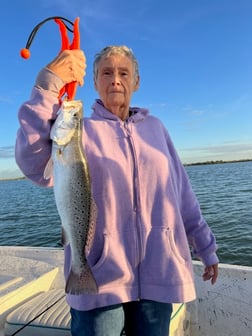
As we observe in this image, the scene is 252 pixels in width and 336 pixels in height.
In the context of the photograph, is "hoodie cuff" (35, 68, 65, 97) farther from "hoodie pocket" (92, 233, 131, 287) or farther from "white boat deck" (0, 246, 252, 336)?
"white boat deck" (0, 246, 252, 336)

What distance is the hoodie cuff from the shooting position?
2.07m

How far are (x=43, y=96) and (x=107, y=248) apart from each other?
1025mm

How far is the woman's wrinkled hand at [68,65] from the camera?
2.07 meters

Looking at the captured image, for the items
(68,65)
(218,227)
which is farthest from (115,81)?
(218,227)

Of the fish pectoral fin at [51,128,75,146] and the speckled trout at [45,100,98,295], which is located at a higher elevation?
the fish pectoral fin at [51,128,75,146]

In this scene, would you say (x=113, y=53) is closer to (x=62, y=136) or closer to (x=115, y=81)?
(x=115, y=81)

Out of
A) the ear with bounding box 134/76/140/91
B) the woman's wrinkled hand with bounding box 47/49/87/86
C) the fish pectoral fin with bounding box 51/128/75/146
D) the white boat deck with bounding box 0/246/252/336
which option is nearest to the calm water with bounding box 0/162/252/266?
the white boat deck with bounding box 0/246/252/336

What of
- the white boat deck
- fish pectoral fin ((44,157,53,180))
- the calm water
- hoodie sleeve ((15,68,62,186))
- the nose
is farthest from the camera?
the calm water

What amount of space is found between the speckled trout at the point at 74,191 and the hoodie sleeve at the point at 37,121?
0.06 m

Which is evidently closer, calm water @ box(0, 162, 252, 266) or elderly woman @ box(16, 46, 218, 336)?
elderly woman @ box(16, 46, 218, 336)

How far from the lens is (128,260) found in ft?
7.31

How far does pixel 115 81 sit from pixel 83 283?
1389mm

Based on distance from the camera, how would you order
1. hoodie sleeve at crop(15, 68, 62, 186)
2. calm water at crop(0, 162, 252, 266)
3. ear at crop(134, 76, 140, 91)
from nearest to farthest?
1. hoodie sleeve at crop(15, 68, 62, 186)
2. ear at crop(134, 76, 140, 91)
3. calm water at crop(0, 162, 252, 266)

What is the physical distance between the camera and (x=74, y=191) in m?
2.13
